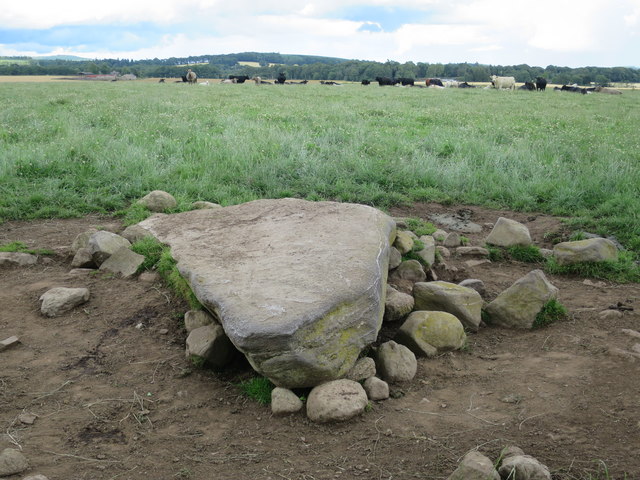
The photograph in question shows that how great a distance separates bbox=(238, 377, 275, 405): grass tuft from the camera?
4.04m

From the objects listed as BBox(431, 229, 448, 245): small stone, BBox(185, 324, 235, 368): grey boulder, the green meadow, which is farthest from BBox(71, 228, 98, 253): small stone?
BBox(431, 229, 448, 245): small stone

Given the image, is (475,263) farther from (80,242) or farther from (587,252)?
(80,242)

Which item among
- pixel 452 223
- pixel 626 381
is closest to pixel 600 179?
pixel 452 223

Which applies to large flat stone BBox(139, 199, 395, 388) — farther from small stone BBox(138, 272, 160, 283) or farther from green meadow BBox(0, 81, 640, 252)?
green meadow BBox(0, 81, 640, 252)

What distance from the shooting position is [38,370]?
14.7 feet

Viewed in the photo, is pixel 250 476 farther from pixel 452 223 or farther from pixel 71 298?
pixel 452 223

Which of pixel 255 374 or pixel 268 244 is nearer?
pixel 255 374

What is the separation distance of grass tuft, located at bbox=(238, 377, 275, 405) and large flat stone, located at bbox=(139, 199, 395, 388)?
0.15 m

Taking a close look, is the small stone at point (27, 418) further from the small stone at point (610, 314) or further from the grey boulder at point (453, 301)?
the small stone at point (610, 314)

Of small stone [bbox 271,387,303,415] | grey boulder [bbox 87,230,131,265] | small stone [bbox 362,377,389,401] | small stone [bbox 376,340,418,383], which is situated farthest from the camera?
grey boulder [bbox 87,230,131,265]

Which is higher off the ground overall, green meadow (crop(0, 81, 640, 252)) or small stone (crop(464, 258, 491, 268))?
green meadow (crop(0, 81, 640, 252))

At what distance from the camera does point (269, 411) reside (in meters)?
3.94

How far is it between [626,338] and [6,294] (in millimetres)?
5523

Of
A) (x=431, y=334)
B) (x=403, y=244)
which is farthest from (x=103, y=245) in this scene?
(x=431, y=334)
